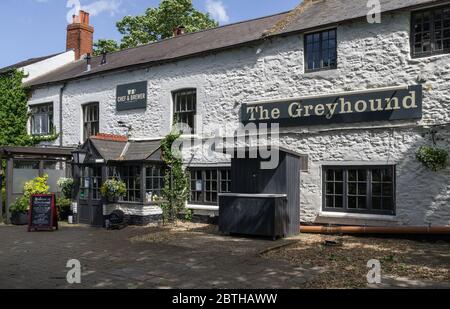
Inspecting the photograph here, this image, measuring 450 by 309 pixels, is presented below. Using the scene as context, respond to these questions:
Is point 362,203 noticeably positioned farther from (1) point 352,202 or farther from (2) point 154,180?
(2) point 154,180

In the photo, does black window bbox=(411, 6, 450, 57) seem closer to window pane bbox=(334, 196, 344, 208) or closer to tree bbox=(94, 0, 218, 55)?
window pane bbox=(334, 196, 344, 208)

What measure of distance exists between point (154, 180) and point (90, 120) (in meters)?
5.47

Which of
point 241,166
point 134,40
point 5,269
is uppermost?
point 134,40

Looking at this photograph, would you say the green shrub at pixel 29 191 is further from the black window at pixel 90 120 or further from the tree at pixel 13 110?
the tree at pixel 13 110

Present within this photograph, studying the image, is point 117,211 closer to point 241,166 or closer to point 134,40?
point 241,166

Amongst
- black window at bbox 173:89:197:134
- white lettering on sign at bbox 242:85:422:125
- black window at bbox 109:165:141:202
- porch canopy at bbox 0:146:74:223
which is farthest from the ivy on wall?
white lettering on sign at bbox 242:85:422:125

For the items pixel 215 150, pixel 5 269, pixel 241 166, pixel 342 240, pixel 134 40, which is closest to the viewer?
pixel 5 269

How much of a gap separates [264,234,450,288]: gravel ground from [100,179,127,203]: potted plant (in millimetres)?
6019

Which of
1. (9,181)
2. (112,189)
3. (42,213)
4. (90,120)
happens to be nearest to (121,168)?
(112,189)

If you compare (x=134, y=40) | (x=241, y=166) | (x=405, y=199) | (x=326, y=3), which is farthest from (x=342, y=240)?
(x=134, y=40)

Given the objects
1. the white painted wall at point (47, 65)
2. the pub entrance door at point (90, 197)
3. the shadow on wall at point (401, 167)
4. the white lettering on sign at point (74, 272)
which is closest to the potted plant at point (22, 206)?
the pub entrance door at point (90, 197)

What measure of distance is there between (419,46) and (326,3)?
14.8ft

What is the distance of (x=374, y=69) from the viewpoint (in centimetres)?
1148

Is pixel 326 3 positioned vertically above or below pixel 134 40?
below
